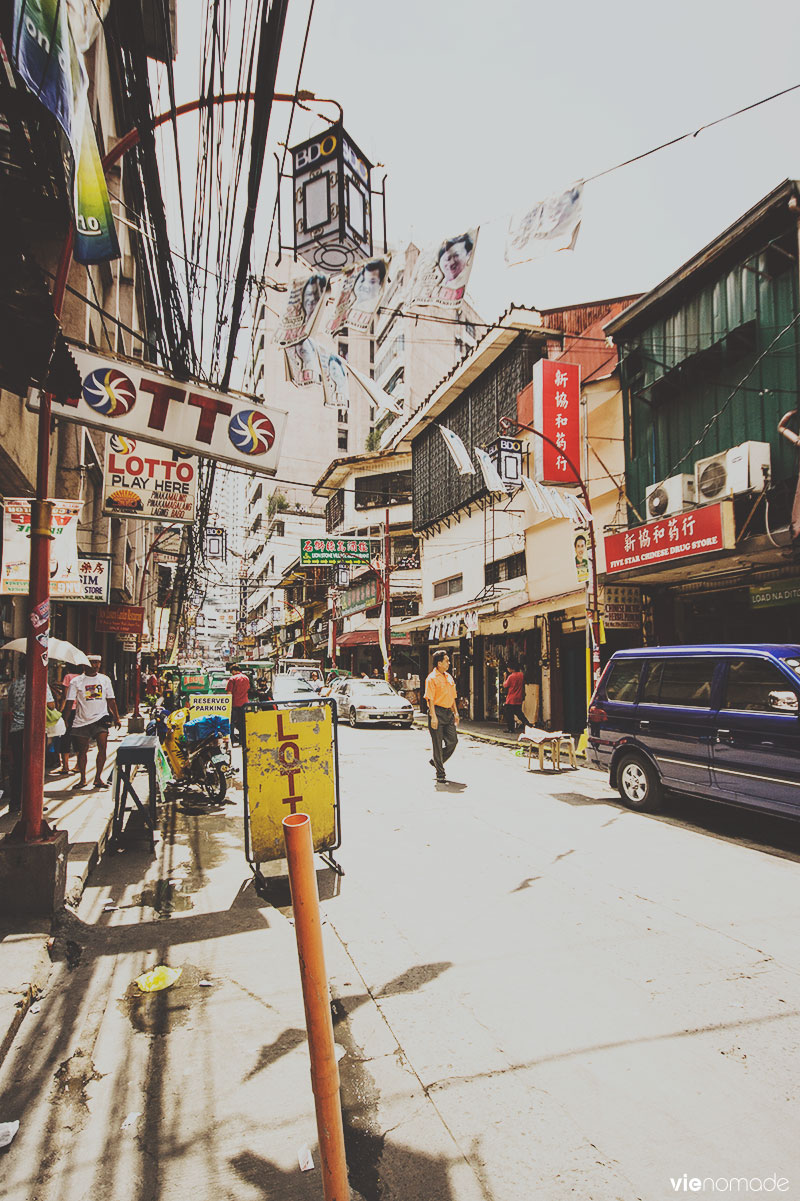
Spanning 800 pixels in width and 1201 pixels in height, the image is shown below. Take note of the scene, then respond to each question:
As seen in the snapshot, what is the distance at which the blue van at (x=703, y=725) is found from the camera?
271 inches

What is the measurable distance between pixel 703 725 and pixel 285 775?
4914 mm

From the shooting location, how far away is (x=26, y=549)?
8656 millimetres

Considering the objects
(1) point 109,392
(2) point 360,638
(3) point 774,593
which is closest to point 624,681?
(3) point 774,593

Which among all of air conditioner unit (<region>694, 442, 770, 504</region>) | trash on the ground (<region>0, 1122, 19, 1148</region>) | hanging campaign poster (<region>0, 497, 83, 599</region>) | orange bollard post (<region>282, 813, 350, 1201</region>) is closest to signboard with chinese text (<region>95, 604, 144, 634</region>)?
hanging campaign poster (<region>0, 497, 83, 599</region>)

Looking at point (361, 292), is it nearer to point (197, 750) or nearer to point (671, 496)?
point (197, 750)

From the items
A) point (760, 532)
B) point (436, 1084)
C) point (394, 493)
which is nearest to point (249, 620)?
point (394, 493)

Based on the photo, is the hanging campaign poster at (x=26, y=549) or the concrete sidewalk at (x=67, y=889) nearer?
the concrete sidewalk at (x=67, y=889)

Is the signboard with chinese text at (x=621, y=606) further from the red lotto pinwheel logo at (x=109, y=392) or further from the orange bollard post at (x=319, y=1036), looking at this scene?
the orange bollard post at (x=319, y=1036)

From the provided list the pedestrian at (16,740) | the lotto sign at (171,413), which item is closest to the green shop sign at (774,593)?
the lotto sign at (171,413)

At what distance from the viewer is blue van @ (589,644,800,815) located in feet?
22.5

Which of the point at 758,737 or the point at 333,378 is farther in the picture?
the point at 333,378

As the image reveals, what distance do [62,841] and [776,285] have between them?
13.5 m

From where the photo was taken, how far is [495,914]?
16.5 ft

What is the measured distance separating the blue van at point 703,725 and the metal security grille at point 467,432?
46.9 feet
